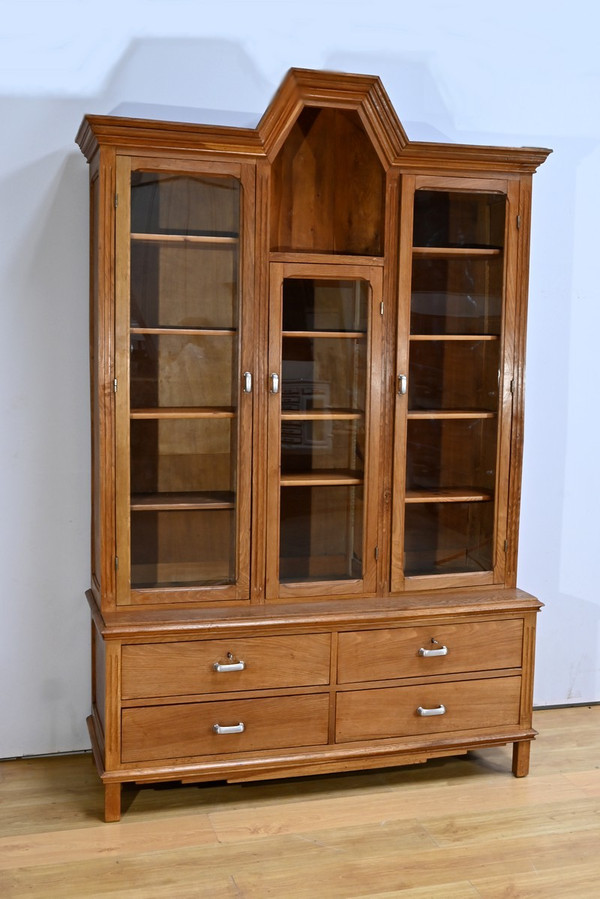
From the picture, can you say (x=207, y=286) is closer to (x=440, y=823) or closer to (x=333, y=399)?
(x=333, y=399)

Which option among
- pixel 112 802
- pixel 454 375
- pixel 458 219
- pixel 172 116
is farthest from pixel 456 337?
pixel 112 802

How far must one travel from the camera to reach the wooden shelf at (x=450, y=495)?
9.40 feet

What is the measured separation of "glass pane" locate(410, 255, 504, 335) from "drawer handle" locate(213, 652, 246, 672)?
1067mm

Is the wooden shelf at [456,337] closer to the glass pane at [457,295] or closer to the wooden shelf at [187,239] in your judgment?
the glass pane at [457,295]

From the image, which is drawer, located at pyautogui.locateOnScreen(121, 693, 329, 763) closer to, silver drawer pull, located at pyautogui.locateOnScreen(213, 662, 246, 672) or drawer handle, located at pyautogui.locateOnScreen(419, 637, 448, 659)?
silver drawer pull, located at pyautogui.locateOnScreen(213, 662, 246, 672)

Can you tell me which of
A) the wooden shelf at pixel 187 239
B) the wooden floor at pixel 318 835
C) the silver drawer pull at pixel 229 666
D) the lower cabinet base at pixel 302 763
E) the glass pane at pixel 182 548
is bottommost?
the wooden floor at pixel 318 835

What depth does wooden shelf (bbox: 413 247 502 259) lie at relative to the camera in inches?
110

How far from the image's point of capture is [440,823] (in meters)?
2.61

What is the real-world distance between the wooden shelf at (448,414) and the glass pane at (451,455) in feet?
0.05

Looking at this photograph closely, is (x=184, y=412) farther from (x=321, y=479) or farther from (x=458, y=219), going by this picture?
(x=458, y=219)

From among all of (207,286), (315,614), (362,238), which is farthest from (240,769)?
(362,238)

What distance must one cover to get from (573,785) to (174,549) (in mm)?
1377

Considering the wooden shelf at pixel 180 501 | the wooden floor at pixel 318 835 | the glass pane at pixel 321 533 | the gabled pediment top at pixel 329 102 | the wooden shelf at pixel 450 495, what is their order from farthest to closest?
the wooden shelf at pixel 450 495 < the glass pane at pixel 321 533 < the wooden shelf at pixel 180 501 < the gabled pediment top at pixel 329 102 < the wooden floor at pixel 318 835

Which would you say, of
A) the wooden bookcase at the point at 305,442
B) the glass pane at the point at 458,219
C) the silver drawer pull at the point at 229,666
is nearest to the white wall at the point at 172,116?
the wooden bookcase at the point at 305,442
